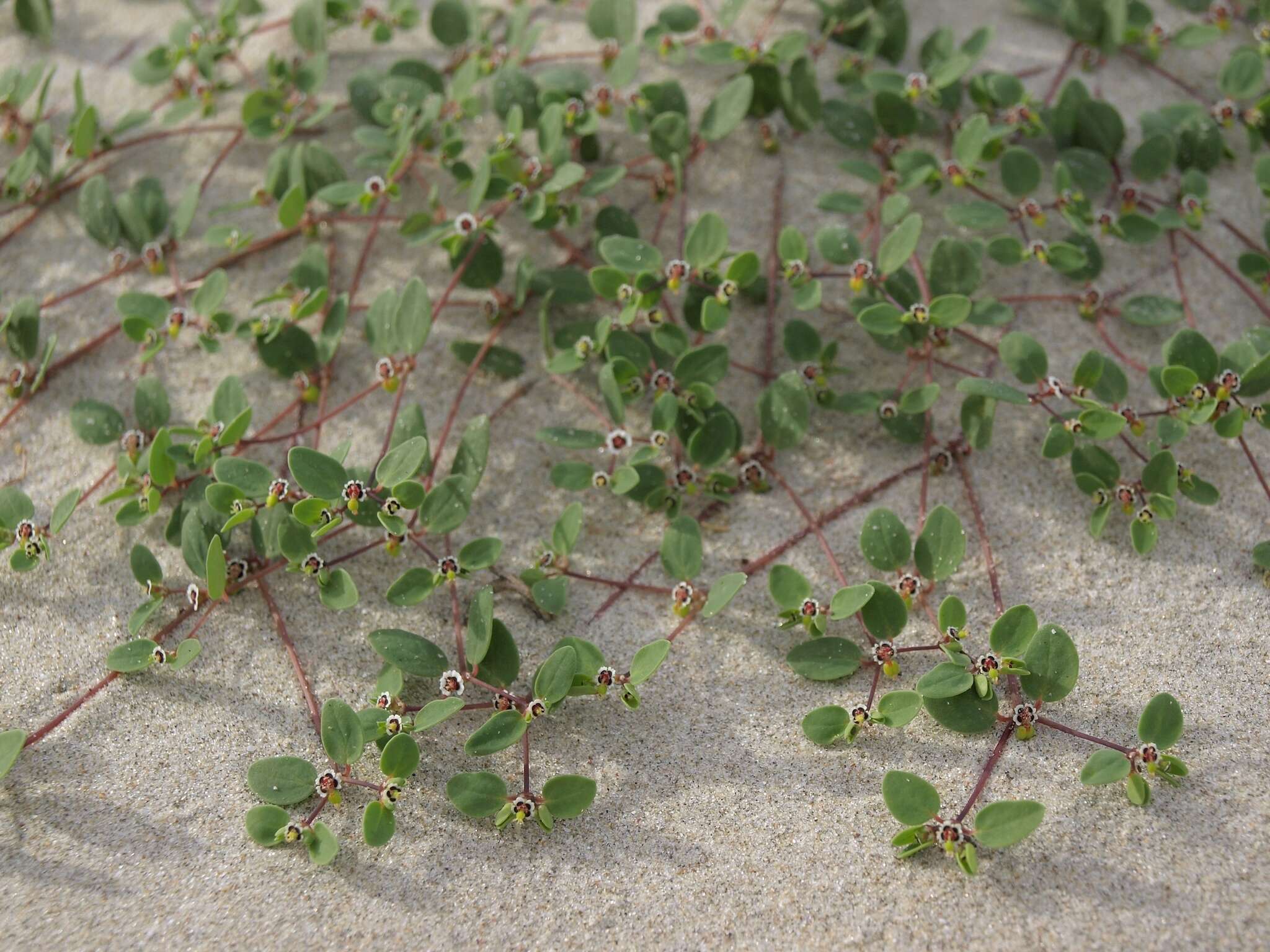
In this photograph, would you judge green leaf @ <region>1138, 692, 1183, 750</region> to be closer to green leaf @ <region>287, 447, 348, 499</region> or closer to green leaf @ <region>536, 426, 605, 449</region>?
green leaf @ <region>536, 426, 605, 449</region>

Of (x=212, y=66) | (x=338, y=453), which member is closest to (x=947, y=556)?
(x=338, y=453)

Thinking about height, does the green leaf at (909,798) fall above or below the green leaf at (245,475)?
below

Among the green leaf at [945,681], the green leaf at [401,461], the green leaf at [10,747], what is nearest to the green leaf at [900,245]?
the green leaf at [945,681]

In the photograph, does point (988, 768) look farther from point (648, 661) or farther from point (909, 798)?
point (648, 661)

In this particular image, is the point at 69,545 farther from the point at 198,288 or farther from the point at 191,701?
the point at 198,288

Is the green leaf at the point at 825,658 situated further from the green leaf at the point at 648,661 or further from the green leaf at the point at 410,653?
the green leaf at the point at 410,653

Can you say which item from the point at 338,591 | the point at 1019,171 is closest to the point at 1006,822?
the point at 338,591
